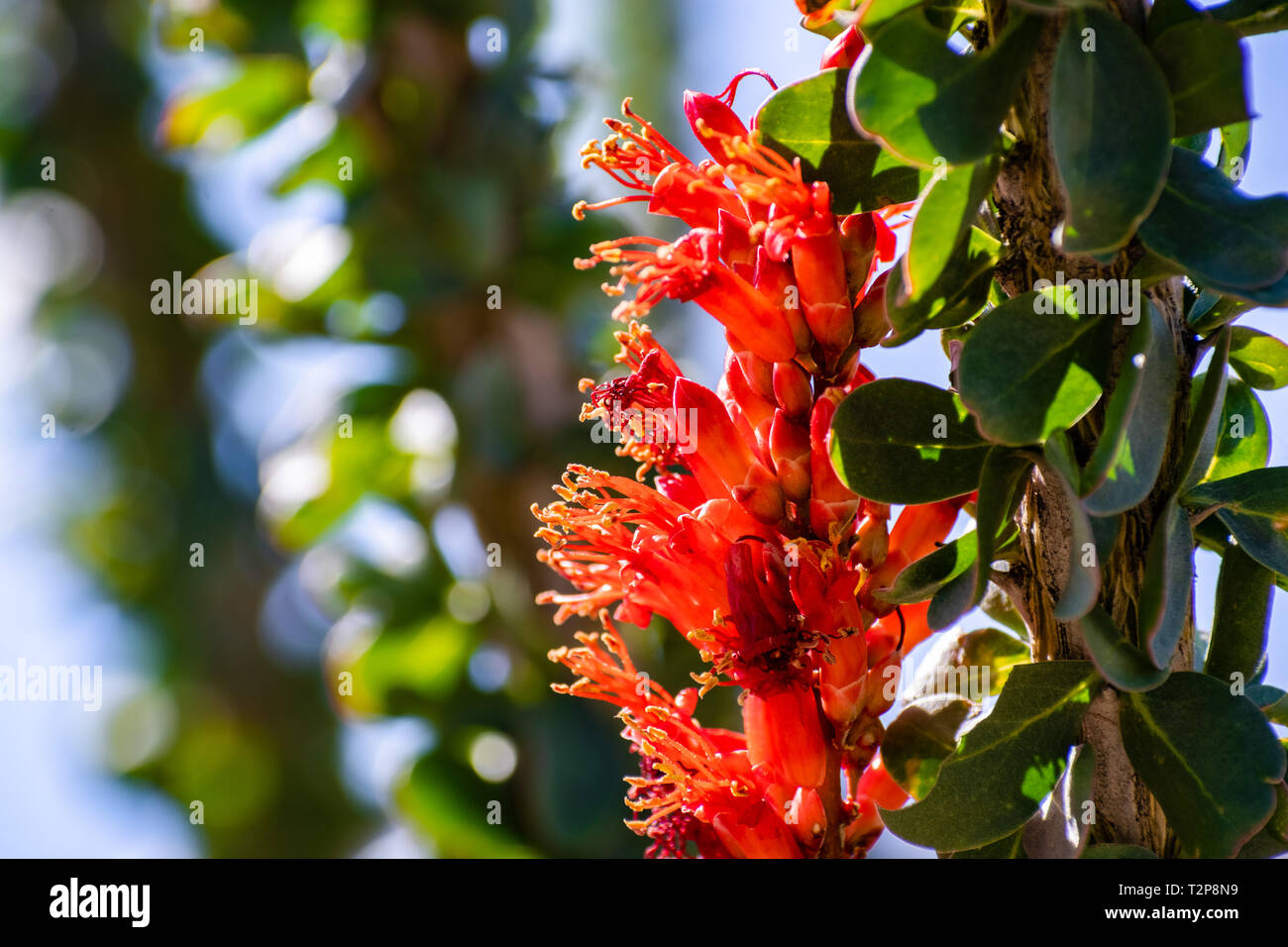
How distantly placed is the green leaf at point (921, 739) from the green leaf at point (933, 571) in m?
0.11

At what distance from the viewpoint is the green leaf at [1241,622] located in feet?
1.98

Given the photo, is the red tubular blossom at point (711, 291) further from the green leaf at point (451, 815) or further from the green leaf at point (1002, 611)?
the green leaf at point (451, 815)

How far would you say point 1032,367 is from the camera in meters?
0.50

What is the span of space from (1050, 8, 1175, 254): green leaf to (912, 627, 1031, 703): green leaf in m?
0.32

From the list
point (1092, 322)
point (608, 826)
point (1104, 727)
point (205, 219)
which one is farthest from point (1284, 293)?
point (205, 219)

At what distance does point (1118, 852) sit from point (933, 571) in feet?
0.52

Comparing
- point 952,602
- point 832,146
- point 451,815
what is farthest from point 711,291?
point 451,815

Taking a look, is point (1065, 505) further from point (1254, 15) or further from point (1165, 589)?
point (1254, 15)

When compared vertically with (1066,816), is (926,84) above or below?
above

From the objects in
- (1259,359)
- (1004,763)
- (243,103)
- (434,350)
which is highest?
(243,103)

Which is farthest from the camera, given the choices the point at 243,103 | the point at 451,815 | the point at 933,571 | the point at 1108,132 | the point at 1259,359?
the point at 243,103

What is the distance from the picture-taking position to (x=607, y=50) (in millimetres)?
2242

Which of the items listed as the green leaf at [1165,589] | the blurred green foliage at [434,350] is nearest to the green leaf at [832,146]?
the green leaf at [1165,589]
